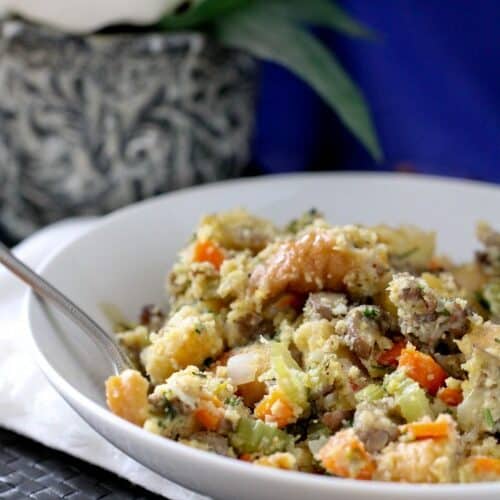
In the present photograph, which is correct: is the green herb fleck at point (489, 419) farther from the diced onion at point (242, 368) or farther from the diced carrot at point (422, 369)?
the diced onion at point (242, 368)

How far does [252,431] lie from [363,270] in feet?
1.16

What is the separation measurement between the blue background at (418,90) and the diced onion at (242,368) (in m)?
1.53

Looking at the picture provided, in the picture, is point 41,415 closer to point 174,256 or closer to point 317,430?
point 317,430

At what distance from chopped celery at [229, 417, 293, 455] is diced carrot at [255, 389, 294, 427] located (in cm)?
1

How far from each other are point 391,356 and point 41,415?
538mm

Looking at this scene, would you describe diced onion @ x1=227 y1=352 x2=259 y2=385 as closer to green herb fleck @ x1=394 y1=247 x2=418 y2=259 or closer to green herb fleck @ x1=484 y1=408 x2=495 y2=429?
green herb fleck @ x1=484 y1=408 x2=495 y2=429

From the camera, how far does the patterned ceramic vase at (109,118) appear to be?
2.19 metres

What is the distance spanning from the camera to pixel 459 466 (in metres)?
1.16

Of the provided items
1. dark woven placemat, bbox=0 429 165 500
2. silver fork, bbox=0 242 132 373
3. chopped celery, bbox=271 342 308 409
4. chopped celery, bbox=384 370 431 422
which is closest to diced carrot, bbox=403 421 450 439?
chopped celery, bbox=384 370 431 422

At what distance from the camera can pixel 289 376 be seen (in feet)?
4.27

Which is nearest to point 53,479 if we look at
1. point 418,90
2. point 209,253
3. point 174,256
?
point 209,253

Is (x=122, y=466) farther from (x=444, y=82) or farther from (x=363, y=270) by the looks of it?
(x=444, y=82)

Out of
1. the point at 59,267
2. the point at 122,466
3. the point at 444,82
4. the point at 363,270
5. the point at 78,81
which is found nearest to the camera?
the point at 122,466

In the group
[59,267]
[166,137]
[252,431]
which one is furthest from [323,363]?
[166,137]
